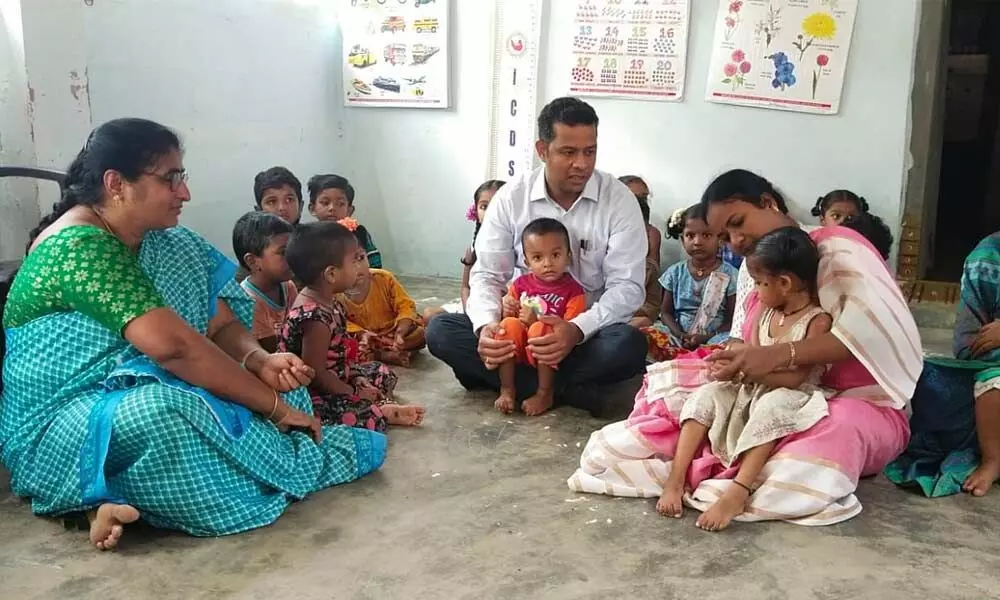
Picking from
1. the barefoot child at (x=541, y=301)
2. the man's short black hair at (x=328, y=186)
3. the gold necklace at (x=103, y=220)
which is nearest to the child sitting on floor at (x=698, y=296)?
the barefoot child at (x=541, y=301)

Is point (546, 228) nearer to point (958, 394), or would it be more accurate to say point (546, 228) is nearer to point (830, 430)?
point (830, 430)

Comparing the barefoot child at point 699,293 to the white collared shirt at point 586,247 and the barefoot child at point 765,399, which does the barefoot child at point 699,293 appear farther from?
the barefoot child at point 765,399

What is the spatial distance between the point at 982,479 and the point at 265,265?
2.54 metres

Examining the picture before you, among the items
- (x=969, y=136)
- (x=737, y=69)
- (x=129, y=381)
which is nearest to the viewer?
(x=129, y=381)

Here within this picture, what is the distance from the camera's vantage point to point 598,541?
2271mm

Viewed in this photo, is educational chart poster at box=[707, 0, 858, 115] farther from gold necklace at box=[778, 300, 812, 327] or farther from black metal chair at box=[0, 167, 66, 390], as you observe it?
black metal chair at box=[0, 167, 66, 390]

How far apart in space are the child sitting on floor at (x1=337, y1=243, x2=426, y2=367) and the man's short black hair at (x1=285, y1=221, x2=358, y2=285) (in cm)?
81

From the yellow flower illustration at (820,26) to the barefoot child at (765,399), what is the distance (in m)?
2.81

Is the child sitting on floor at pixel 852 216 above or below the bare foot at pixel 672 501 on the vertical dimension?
above

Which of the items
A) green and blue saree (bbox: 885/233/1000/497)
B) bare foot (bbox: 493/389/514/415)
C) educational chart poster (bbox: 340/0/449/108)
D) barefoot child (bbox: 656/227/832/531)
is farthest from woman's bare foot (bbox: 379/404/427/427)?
educational chart poster (bbox: 340/0/449/108)

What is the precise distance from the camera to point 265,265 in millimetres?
3311

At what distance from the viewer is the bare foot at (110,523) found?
216cm

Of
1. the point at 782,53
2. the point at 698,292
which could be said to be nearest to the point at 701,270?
the point at 698,292

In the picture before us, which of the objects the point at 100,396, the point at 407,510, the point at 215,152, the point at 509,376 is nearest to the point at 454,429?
the point at 509,376
